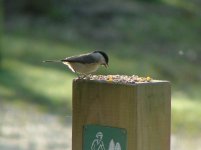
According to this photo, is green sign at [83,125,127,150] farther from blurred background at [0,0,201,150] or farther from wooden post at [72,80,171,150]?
blurred background at [0,0,201,150]

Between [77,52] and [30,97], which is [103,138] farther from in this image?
[77,52]

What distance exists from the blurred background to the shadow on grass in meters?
0.02

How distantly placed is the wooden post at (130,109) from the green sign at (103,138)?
0.02 m

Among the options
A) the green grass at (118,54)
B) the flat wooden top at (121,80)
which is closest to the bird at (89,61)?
the flat wooden top at (121,80)

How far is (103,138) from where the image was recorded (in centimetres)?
413

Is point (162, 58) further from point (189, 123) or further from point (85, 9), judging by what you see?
point (189, 123)

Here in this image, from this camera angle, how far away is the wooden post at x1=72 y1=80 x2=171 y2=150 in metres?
3.97

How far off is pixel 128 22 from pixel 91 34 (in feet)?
4.86

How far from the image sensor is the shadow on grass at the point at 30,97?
14156 mm

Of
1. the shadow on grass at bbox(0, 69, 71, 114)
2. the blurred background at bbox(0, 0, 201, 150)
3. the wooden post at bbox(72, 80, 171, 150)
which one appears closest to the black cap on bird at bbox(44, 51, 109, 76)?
the wooden post at bbox(72, 80, 171, 150)

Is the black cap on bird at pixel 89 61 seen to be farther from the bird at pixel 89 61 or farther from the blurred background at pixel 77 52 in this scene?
the blurred background at pixel 77 52

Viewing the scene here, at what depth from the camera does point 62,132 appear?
12.0m

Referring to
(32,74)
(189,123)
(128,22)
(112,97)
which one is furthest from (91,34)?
(112,97)

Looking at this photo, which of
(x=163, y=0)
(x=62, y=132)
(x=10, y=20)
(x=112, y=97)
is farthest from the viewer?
(x=163, y=0)
